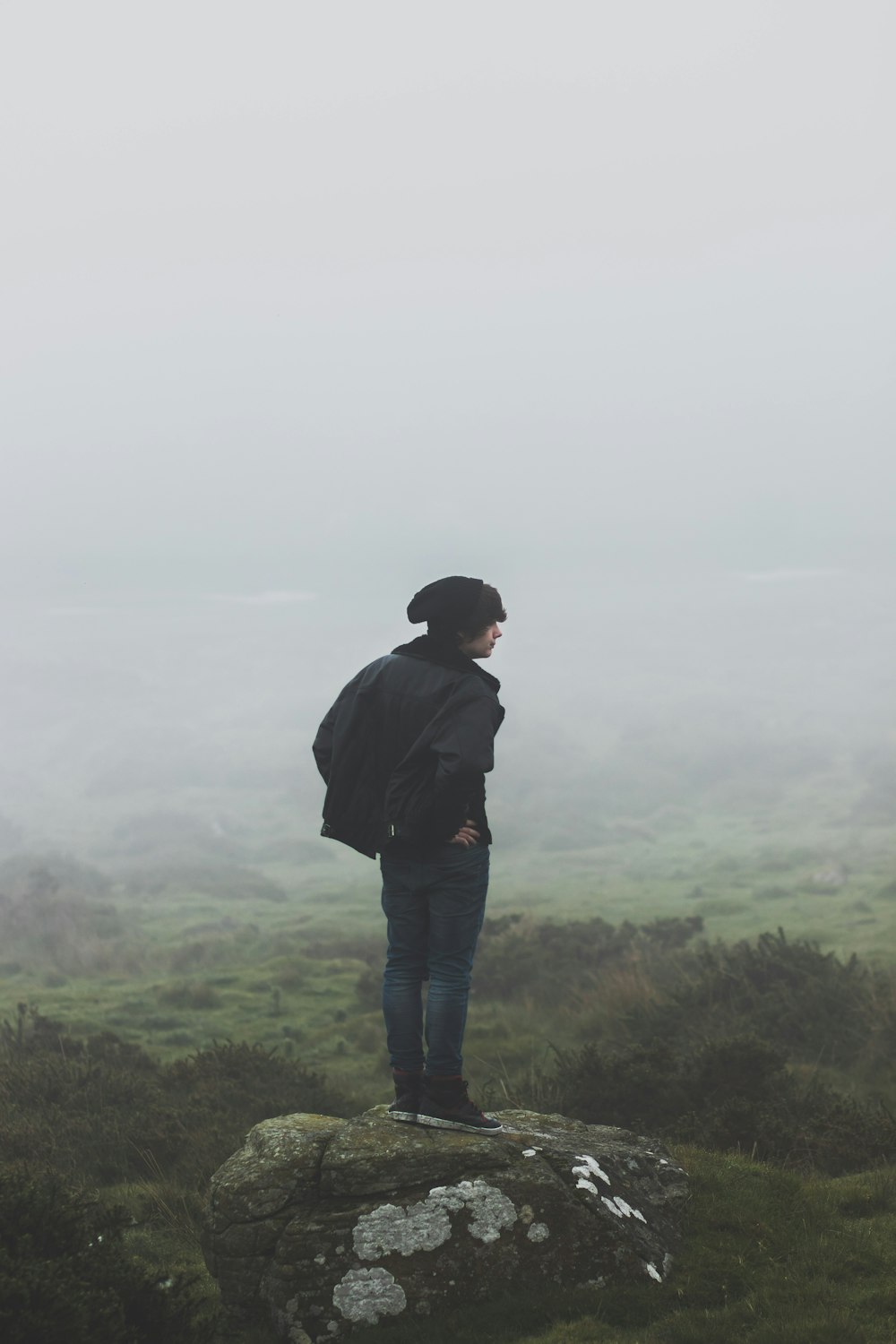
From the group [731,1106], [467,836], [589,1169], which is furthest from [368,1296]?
[731,1106]

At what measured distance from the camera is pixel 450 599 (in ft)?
20.7

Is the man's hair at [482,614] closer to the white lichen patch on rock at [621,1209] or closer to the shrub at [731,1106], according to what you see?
the white lichen patch on rock at [621,1209]

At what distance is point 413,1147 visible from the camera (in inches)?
237

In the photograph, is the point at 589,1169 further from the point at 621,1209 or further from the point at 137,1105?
the point at 137,1105

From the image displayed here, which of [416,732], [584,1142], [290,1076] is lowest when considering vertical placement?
[290,1076]

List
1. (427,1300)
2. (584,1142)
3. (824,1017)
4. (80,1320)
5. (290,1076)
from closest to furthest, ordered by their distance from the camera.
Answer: (80,1320) → (427,1300) → (584,1142) → (290,1076) → (824,1017)

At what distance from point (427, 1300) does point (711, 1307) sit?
1.41 metres

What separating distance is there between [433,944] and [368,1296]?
5.75ft

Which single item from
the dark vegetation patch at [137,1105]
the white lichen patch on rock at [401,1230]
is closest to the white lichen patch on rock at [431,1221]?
the white lichen patch on rock at [401,1230]

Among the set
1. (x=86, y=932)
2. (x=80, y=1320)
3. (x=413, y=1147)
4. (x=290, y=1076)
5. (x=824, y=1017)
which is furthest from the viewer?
(x=86, y=932)

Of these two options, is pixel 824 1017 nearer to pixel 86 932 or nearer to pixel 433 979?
pixel 433 979

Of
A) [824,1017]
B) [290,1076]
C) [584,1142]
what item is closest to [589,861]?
[824,1017]

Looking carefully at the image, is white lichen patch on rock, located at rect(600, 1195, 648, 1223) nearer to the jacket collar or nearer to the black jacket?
the black jacket

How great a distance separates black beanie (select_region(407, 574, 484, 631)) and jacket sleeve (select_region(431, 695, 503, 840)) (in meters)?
0.53
